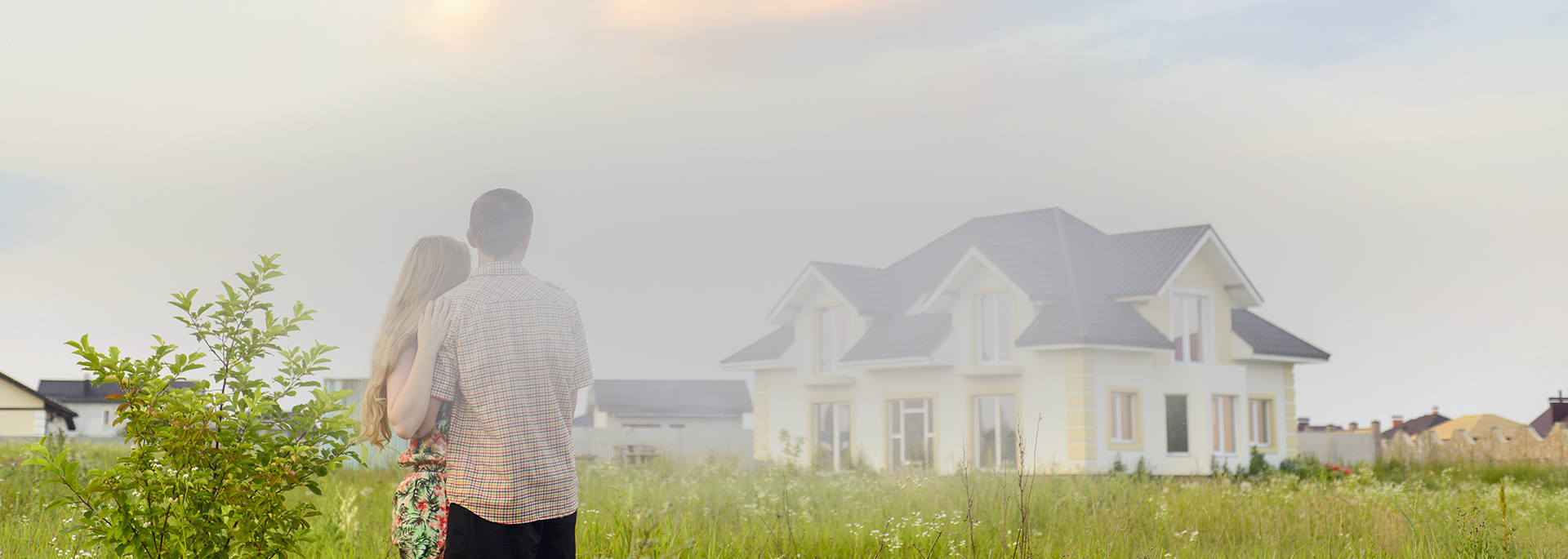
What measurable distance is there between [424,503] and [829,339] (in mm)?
22797

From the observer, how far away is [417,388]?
121 inches

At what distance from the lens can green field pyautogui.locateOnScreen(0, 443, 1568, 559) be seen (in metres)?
6.32

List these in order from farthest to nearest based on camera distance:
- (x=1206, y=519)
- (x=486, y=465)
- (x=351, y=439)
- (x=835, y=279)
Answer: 1. (x=835, y=279)
2. (x=1206, y=519)
3. (x=351, y=439)
4. (x=486, y=465)

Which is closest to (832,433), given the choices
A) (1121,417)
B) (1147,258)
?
(1121,417)

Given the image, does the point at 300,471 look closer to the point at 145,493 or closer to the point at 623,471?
the point at 145,493

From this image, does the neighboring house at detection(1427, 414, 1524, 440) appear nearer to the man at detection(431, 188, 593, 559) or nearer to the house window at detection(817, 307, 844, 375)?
the house window at detection(817, 307, 844, 375)

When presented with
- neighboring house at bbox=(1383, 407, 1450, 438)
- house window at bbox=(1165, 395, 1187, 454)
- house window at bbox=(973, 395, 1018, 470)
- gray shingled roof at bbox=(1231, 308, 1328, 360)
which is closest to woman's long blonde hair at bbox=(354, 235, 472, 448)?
house window at bbox=(973, 395, 1018, 470)

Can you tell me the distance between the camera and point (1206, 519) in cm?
881

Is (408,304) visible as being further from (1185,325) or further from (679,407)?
(679,407)

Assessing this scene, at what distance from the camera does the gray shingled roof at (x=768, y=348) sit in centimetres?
2645

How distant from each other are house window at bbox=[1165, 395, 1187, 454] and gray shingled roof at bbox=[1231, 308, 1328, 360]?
3215 millimetres

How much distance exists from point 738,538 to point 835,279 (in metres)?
18.8

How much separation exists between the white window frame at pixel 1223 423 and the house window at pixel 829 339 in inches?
321

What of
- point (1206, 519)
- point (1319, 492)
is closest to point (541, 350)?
point (1206, 519)
